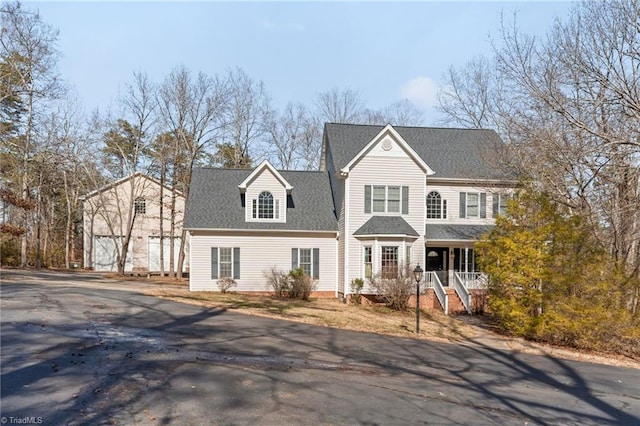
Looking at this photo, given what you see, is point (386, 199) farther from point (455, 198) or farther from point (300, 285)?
point (300, 285)

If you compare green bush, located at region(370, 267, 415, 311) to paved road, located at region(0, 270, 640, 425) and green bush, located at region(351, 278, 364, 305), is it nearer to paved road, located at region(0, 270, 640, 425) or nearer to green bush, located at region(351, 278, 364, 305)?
green bush, located at region(351, 278, 364, 305)

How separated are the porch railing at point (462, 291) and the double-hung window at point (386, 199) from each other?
376cm

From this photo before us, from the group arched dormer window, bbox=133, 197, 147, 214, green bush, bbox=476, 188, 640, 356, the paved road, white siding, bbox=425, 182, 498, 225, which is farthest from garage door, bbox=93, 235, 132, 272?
green bush, bbox=476, 188, 640, 356

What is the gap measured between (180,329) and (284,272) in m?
10.6

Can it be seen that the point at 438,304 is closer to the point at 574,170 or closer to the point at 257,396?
the point at 574,170

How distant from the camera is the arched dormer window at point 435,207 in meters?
24.4

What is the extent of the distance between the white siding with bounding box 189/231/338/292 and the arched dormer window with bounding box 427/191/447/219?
5370 millimetres

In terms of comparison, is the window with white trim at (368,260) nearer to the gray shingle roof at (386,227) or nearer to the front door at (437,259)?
the gray shingle roof at (386,227)

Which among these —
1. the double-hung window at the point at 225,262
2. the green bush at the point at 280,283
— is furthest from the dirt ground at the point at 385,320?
the double-hung window at the point at 225,262

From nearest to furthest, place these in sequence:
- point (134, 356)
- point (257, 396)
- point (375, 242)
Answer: point (257, 396)
point (134, 356)
point (375, 242)

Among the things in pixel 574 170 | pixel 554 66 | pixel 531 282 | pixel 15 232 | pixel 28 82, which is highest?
pixel 28 82

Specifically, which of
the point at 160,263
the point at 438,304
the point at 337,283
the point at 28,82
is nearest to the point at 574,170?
the point at 438,304

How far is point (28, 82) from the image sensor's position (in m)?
23.9

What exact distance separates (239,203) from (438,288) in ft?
33.7
